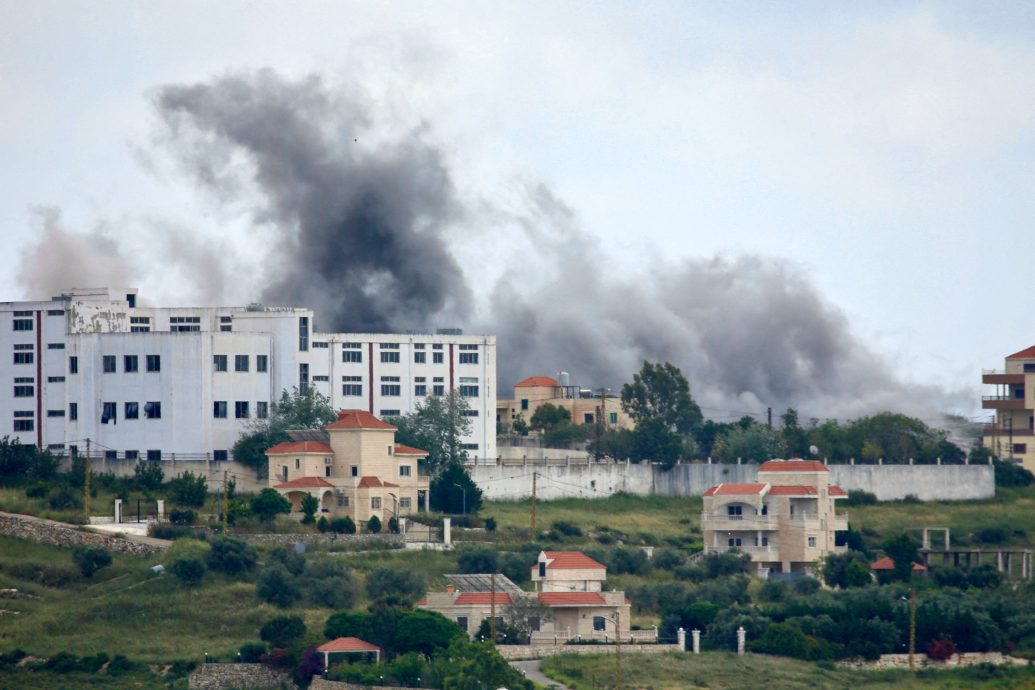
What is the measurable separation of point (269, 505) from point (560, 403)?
48639 millimetres

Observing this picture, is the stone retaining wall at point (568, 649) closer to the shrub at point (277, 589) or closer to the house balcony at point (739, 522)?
the shrub at point (277, 589)

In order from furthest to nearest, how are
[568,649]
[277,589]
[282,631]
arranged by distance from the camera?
1. [277,589]
2. [568,649]
3. [282,631]

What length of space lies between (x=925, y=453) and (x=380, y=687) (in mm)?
56390

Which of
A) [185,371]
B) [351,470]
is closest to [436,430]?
[351,470]

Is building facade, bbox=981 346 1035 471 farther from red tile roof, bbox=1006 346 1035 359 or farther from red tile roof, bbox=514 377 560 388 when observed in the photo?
red tile roof, bbox=514 377 560 388

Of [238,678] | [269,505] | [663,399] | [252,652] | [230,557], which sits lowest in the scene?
[238,678]

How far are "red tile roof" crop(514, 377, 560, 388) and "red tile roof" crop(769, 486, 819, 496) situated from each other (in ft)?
152

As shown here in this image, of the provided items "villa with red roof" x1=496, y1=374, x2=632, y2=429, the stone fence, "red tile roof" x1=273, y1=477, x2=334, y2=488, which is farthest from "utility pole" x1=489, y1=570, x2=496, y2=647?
"villa with red roof" x1=496, y1=374, x2=632, y2=429

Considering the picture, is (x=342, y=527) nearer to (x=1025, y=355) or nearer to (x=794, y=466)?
(x=794, y=466)

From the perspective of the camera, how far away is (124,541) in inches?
3770

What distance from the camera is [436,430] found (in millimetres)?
115625

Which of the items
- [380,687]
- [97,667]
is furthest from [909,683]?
[97,667]

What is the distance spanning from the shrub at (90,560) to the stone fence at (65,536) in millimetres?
1817

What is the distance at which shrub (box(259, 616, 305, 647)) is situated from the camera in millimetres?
83500
